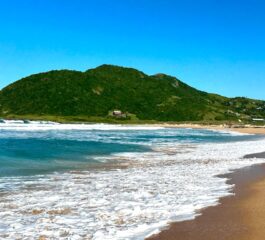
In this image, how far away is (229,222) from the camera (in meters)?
10.3

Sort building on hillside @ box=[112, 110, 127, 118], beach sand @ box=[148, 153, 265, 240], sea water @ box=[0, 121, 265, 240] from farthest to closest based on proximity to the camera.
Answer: building on hillside @ box=[112, 110, 127, 118], sea water @ box=[0, 121, 265, 240], beach sand @ box=[148, 153, 265, 240]

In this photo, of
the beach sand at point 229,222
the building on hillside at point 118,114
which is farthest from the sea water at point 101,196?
the building on hillside at point 118,114

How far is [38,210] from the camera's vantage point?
38.7 feet

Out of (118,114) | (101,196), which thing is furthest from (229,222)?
(118,114)

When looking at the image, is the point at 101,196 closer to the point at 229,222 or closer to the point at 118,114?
the point at 229,222

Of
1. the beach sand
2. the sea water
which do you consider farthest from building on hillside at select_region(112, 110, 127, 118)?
the beach sand

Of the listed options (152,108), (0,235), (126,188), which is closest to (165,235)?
(0,235)

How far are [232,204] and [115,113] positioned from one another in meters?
157

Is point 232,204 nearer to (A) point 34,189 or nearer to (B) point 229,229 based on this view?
(B) point 229,229

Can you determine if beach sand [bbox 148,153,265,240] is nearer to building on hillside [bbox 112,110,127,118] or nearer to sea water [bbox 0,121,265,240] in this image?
sea water [bbox 0,121,265,240]

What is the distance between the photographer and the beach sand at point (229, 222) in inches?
359

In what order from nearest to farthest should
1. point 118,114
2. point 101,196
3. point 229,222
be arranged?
point 229,222
point 101,196
point 118,114

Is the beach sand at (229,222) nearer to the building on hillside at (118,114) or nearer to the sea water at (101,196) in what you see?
the sea water at (101,196)

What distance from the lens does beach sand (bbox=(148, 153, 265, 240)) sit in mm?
9117
